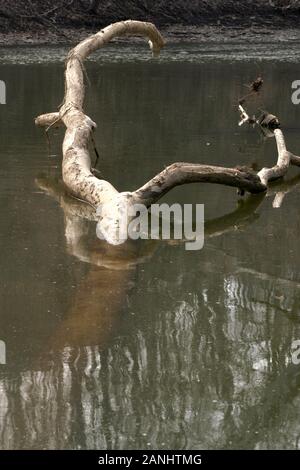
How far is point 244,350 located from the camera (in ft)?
17.8

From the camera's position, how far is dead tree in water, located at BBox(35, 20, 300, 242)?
780 centimetres

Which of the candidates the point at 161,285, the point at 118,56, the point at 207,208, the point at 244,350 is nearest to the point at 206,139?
the point at 207,208

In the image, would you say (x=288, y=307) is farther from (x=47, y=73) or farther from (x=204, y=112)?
(x=47, y=73)

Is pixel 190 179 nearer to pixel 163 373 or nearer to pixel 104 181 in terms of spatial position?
pixel 104 181

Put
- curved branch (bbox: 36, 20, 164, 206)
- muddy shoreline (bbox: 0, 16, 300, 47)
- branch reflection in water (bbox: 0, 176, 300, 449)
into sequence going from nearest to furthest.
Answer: branch reflection in water (bbox: 0, 176, 300, 449) → curved branch (bbox: 36, 20, 164, 206) → muddy shoreline (bbox: 0, 16, 300, 47)

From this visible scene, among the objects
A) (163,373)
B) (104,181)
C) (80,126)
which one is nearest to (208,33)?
(80,126)

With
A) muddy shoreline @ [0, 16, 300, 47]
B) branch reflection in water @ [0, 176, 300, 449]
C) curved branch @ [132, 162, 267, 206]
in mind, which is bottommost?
branch reflection in water @ [0, 176, 300, 449]

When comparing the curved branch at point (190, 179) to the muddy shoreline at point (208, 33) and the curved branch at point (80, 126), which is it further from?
the muddy shoreline at point (208, 33)

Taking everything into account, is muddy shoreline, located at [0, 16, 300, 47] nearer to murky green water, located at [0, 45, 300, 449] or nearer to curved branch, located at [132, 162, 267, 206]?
murky green water, located at [0, 45, 300, 449]

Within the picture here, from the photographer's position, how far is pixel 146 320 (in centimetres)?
577

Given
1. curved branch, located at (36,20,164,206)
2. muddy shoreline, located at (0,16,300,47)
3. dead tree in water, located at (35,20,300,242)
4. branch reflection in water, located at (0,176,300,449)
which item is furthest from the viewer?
muddy shoreline, located at (0,16,300,47)

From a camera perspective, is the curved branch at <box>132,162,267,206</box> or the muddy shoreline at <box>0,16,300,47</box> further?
the muddy shoreline at <box>0,16,300,47</box>

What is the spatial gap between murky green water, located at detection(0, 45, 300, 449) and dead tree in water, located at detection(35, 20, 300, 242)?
21cm

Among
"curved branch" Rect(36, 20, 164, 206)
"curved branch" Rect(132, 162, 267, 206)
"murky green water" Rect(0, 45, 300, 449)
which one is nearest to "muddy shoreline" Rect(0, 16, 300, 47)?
"curved branch" Rect(36, 20, 164, 206)
